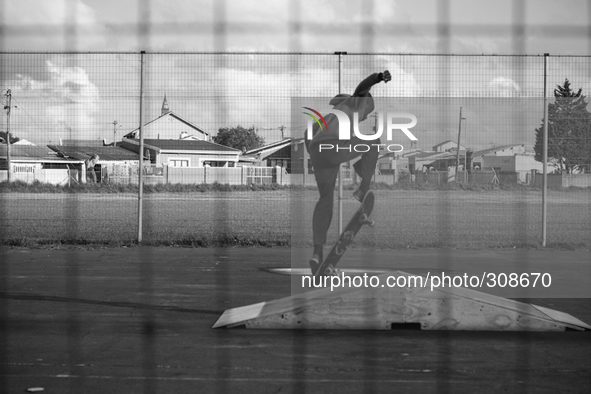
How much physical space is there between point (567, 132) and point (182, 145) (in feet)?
27.6

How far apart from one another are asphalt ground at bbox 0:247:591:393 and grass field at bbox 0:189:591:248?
3916 mm

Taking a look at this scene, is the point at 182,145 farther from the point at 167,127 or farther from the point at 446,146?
the point at 446,146

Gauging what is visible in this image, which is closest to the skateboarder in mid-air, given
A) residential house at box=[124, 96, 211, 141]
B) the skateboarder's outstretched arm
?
the skateboarder's outstretched arm

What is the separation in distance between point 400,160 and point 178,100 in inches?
168

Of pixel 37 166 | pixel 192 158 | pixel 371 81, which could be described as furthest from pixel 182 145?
pixel 37 166

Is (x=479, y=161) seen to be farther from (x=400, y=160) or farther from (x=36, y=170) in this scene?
(x=36, y=170)

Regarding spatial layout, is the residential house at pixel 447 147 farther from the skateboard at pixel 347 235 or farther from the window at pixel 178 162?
the window at pixel 178 162

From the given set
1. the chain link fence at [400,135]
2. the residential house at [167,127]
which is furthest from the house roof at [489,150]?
the residential house at [167,127]

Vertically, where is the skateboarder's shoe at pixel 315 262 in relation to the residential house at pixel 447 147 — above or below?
below

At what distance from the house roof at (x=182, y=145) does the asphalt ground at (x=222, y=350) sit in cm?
611

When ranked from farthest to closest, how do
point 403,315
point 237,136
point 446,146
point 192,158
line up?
point 192,158, point 237,136, point 446,146, point 403,315

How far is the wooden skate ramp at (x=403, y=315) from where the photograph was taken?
625 cm

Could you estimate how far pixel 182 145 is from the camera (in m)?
16.1

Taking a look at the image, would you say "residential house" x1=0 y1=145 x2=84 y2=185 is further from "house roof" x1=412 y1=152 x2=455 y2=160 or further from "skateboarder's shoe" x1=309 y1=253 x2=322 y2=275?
"skateboarder's shoe" x1=309 y1=253 x2=322 y2=275
